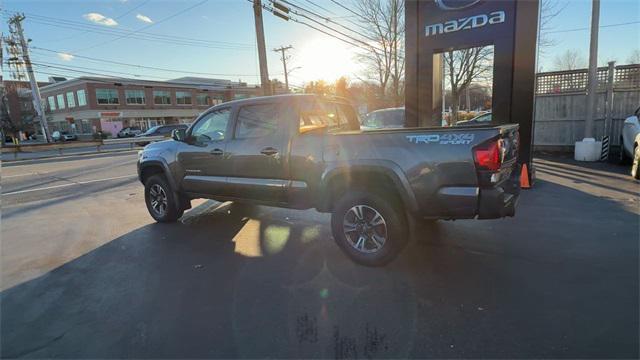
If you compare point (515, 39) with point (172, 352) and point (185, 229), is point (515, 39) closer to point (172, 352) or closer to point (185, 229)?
point (185, 229)

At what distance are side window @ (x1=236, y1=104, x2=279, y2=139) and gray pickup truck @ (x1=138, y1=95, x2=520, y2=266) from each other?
1 cm

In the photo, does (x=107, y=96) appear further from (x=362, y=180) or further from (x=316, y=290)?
(x=316, y=290)

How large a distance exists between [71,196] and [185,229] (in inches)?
204

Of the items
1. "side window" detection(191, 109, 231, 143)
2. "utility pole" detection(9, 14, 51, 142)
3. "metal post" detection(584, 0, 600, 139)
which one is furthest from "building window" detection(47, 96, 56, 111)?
"metal post" detection(584, 0, 600, 139)

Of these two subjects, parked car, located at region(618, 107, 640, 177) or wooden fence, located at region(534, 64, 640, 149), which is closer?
parked car, located at region(618, 107, 640, 177)

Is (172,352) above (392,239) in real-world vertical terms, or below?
below

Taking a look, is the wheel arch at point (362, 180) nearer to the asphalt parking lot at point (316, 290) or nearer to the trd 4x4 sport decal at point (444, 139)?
the trd 4x4 sport decal at point (444, 139)

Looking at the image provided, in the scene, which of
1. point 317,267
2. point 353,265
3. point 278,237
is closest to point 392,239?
point 353,265

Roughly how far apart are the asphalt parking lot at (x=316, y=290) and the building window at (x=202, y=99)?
58625 millimetres

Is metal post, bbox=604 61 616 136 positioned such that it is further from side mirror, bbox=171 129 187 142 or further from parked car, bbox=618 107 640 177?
side mirror, bbox=171 129 187 142

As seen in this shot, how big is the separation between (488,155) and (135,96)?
5847 cm

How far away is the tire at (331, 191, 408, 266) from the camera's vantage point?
12.7 ft

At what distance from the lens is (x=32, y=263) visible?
464 cm

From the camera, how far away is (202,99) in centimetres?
6178
